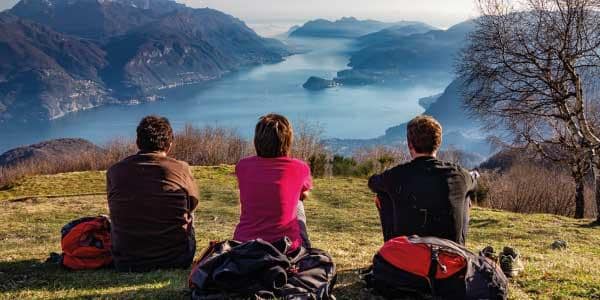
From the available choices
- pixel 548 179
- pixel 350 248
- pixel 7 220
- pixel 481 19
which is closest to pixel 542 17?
pixel 481 19

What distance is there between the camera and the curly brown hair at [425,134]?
5781 mm

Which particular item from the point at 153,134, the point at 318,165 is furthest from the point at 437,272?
the point at 318,165

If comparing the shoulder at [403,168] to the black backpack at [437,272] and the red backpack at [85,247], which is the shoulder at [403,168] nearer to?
the black backpack at [437,272]

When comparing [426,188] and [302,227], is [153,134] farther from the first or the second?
[426,188]

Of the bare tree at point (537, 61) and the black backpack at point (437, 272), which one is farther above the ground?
the bare tree at point (537, 61)

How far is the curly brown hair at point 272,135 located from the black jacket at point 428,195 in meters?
1.20

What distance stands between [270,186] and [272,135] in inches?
23.2

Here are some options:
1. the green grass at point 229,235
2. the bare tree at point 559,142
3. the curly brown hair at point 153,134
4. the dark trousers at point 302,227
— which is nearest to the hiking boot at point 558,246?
the green grass at point 229,235

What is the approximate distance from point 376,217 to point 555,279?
1330cm

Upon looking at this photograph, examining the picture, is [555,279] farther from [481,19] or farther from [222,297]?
[481,19]

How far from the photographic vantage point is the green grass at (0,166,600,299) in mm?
6035

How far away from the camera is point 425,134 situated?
5793 mm

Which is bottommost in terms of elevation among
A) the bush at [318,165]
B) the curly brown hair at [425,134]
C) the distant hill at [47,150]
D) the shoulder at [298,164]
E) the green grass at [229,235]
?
the distant hill at [47,150]

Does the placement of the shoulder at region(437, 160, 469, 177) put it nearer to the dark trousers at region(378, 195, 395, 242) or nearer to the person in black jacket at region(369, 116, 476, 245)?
the person in black jacket at region(369, 116, 476, 245)
